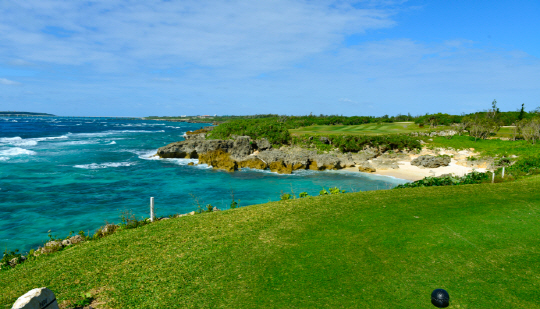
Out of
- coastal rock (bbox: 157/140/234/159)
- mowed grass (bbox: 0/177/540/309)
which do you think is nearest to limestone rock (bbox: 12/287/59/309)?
mowed grass (bbox: 0/177/540/309)

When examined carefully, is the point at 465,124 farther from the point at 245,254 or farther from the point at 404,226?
the point at 245,254

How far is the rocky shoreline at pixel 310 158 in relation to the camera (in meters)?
33.4

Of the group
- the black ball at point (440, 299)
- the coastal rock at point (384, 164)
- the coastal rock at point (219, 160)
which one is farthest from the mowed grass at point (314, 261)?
the coastal rock at point (219, 160)

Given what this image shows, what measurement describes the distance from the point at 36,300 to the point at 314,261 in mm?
4946

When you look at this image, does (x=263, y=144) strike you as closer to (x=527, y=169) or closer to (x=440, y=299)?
(x=527, y=169)

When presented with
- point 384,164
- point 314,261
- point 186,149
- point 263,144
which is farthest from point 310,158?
point 314,261

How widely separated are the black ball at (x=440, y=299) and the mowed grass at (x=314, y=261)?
0.62 ft

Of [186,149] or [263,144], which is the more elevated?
[263,144]

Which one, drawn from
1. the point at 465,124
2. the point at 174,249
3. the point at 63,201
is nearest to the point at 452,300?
the point at 174,249

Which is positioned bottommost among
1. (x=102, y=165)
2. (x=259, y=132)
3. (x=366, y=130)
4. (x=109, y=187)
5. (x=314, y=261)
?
(x=109, y=187)

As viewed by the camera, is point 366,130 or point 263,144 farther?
point 366,130

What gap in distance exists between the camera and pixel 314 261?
675 cm

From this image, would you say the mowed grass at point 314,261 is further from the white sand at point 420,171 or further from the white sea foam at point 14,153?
the white sea foam at point 14,153

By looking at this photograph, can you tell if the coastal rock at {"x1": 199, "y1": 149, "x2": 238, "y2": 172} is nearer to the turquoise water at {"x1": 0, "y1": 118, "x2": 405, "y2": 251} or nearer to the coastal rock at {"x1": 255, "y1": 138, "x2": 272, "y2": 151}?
the turquoise water at {"x1": 0, "y1": 118, "x2": 405, "y2": 251}
